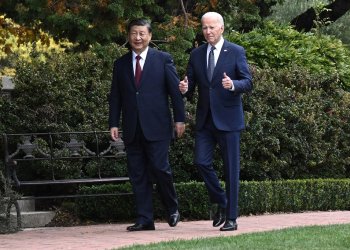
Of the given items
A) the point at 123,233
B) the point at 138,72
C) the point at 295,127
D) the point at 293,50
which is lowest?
the point at 123,233

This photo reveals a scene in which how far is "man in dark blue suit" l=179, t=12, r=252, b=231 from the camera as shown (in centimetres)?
988

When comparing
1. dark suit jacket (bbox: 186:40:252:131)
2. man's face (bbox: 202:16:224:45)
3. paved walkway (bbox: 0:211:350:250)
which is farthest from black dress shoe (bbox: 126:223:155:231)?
man's face (bbox: 202:16:224:45)

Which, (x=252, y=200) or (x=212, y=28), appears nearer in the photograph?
(x=212, y=28)

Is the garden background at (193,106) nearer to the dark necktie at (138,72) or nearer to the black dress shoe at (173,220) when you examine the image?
the black dress shoe at (173,220)

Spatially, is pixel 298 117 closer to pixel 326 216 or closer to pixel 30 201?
pixel 326 216

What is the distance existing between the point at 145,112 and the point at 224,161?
0.90 metres

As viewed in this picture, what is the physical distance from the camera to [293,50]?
52.3 ft

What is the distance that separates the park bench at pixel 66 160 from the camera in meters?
12.1

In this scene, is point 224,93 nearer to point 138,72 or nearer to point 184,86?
A: point 184,86

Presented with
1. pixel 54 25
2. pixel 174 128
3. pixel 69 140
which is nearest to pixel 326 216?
pixel 174 128

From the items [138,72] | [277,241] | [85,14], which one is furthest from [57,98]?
[277,241]

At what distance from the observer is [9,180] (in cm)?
1121

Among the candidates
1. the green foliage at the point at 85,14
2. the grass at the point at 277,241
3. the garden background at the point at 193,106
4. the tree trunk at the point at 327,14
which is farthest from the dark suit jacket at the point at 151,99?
the tree trunk at the point at 327,14

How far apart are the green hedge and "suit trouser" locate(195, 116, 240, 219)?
1.79 m
